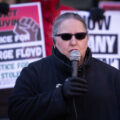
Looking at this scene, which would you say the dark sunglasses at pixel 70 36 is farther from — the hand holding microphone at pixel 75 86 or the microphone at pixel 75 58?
the hand holding microphone at pixel 75 86

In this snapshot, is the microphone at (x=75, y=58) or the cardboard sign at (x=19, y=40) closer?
the microphone at (x=75, y=58)

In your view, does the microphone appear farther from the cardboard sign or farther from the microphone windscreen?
the cardboard sign

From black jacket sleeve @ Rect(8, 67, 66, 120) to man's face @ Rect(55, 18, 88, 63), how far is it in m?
0.26

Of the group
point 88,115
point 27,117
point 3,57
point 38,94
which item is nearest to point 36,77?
point 38,94

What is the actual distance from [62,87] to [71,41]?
0.32 meters

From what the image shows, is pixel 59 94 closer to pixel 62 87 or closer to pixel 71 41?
pixel 62 87

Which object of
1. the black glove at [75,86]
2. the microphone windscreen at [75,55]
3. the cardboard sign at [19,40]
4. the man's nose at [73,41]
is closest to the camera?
the black glove at [75,86]

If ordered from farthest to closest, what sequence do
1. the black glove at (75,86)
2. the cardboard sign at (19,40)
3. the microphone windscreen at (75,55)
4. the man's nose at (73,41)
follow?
the cardboard sign at (19,40)
the man's nose at (73,41)
the microphone windscreen at (75,55)
the black glove at (75,86)

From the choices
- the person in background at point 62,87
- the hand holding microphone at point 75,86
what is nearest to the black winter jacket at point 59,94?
the person in background at point 62,87

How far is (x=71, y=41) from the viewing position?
84.6 inches

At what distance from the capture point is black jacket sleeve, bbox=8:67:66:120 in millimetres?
2020

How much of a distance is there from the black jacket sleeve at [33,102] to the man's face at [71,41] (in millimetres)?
260

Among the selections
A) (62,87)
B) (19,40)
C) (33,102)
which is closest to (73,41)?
(62,87)

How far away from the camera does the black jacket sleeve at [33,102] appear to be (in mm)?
2020
